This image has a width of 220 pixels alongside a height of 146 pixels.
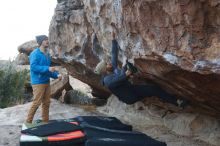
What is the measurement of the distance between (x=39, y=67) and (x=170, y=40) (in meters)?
3.28

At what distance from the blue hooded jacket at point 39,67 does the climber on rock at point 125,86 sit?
1205 mm

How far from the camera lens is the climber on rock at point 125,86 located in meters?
7.34

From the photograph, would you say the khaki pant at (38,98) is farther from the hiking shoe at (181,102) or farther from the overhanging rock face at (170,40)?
the hiking shoe at (181,102)

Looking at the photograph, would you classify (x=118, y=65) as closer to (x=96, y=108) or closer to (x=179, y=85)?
(x=179, y=85)

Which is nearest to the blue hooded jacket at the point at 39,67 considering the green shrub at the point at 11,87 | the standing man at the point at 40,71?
the standing man at the point at 40,71

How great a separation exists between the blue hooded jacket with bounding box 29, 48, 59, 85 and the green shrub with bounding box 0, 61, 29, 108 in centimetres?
567

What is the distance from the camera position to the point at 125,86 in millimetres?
7590

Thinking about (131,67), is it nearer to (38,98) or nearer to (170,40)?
(170,40)

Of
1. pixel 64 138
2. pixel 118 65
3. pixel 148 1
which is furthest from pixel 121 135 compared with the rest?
pixel 148 1

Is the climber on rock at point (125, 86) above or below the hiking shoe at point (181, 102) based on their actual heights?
above

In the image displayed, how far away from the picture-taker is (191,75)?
6.07m

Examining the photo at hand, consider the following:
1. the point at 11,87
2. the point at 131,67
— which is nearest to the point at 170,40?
the point at 131,67

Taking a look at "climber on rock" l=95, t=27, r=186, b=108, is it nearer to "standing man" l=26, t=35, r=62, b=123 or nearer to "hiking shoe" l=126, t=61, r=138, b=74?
"hiking shoe" l=126, t=61, r=138, b=74

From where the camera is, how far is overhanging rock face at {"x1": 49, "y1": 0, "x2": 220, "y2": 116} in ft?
17.8
